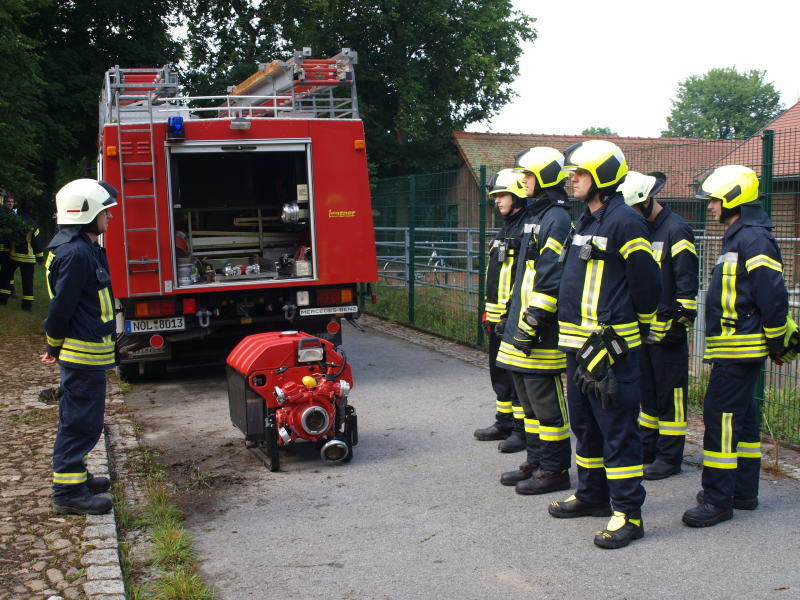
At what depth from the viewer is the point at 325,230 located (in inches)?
362

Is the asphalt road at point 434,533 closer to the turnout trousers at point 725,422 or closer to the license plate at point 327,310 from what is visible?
the turnout trousers at point 725,422

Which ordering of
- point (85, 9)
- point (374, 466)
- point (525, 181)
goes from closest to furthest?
point (525, 181), point (374, 466), point (85, 9)

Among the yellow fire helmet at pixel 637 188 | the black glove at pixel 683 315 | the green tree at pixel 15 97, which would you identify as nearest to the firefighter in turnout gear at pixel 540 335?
the yellow fire helmet at pixel 637 188

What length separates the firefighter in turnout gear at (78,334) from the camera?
5039 millimetres

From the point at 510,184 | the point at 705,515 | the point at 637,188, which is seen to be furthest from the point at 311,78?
the point at 705,515

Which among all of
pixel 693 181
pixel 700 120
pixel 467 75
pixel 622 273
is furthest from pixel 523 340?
pixel 700 120

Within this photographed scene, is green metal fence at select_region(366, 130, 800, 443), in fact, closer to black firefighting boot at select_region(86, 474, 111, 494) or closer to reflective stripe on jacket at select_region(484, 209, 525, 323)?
reflective stripe on jacket at select_region(484, 209, 525, 323)

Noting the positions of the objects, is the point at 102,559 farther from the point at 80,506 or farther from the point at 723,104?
the point at 723,104

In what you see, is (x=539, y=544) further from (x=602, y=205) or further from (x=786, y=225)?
(x=786, y=225)

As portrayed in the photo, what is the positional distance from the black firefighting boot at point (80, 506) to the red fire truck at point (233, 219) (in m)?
3.70

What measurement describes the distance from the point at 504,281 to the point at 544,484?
1564 mm

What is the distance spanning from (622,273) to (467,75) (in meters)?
29.1

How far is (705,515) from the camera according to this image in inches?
→ 191

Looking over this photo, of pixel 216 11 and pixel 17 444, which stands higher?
pixel 216 11
